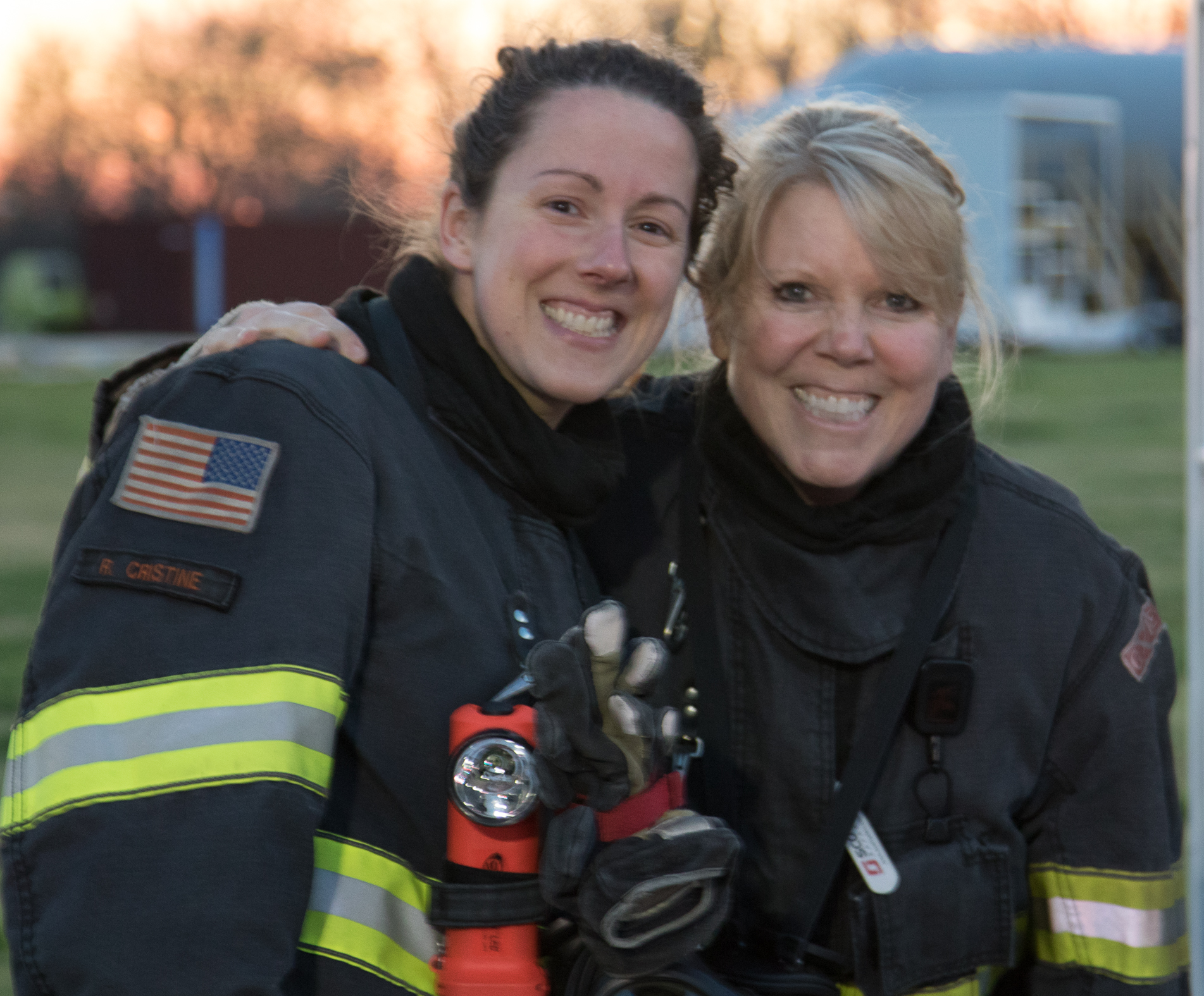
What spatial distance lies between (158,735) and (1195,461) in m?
1.73

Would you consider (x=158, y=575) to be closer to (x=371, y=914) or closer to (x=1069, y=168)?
(x=371, y=914)

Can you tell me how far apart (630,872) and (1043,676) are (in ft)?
3.22

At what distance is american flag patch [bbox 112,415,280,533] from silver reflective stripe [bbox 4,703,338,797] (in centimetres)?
22

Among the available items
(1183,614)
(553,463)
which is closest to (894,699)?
(553,463)

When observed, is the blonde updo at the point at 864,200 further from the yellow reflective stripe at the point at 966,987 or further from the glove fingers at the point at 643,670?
the yellow reflective stripe at the point at 966,987

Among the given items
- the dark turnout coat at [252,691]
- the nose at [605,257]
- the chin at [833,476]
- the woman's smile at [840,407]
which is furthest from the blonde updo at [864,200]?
the dark turnout coat at [252,691]

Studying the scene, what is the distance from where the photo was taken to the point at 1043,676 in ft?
7.66

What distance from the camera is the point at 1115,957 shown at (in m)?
2.37

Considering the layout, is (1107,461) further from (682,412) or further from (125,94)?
(125,94)

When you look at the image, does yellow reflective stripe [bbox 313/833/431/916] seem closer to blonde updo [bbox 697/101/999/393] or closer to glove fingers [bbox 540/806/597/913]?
glove fingers [bbox 540/806/597/913]

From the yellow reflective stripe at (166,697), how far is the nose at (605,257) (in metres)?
0.80

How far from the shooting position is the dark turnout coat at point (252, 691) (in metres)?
1.51

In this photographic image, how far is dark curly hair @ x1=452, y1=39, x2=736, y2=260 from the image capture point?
212 cm

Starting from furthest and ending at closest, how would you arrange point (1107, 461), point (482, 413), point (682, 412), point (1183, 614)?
point (1107, 461), point (1183, 614), point (682, 412), point (482, 413)
